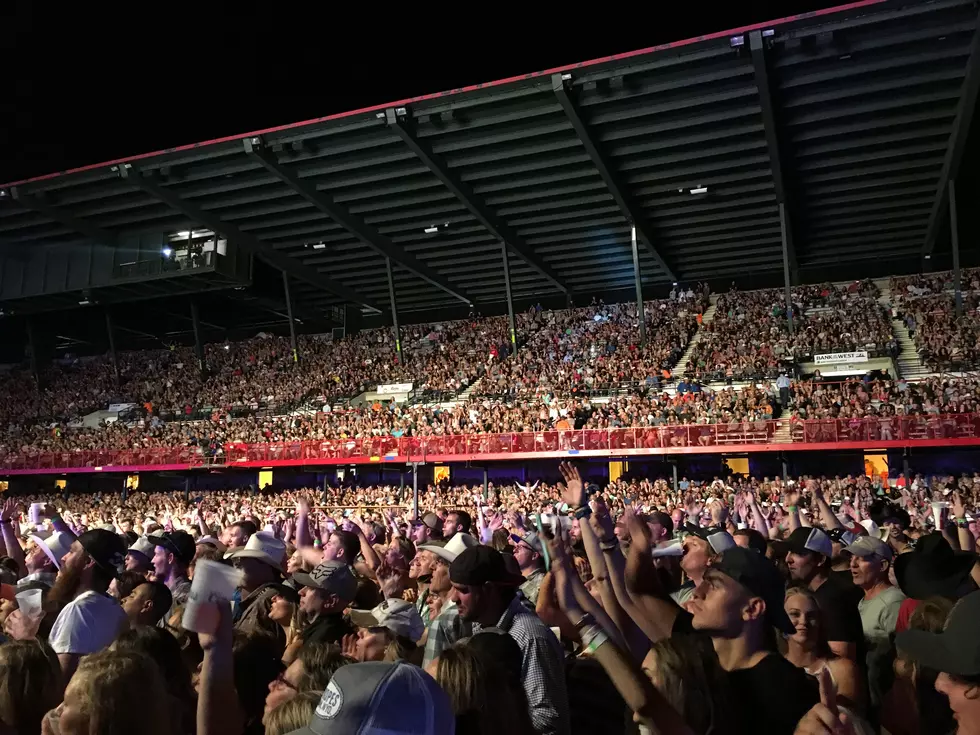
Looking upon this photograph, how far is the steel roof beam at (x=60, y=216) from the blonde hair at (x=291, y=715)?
36247mm

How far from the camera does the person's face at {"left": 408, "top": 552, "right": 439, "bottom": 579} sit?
5.72 meters

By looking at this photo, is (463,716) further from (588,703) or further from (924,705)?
(924,705)

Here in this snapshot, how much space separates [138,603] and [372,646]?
78.1 inches

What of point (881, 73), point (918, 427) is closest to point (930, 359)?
point (918, 427)

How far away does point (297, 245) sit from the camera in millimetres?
36188

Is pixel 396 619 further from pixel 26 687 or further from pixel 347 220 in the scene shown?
pixel 347 220

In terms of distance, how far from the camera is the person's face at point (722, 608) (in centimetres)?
351

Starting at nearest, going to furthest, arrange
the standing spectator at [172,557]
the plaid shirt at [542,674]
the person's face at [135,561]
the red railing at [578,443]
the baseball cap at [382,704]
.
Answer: the baseball cap at [382,704] < the plaid shirt at [542,674] < the person's face at [135,561] < the standing spectator at [172,557] < the red railing at [578,443]

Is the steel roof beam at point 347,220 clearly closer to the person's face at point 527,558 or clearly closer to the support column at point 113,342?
the support column at point 113,342

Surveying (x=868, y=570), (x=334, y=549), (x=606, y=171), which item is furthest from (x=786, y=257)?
(x=334, y=549)

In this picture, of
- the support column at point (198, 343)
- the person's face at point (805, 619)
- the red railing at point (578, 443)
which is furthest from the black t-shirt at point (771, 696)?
the support column at point (198, 343)

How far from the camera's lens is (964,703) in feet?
8.02

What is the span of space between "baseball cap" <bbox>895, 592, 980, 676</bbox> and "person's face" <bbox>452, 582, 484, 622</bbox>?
182 centimetres

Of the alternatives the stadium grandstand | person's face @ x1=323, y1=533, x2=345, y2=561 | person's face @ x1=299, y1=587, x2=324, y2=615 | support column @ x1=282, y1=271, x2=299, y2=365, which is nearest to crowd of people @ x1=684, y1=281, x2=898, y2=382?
the stadium grandstand
